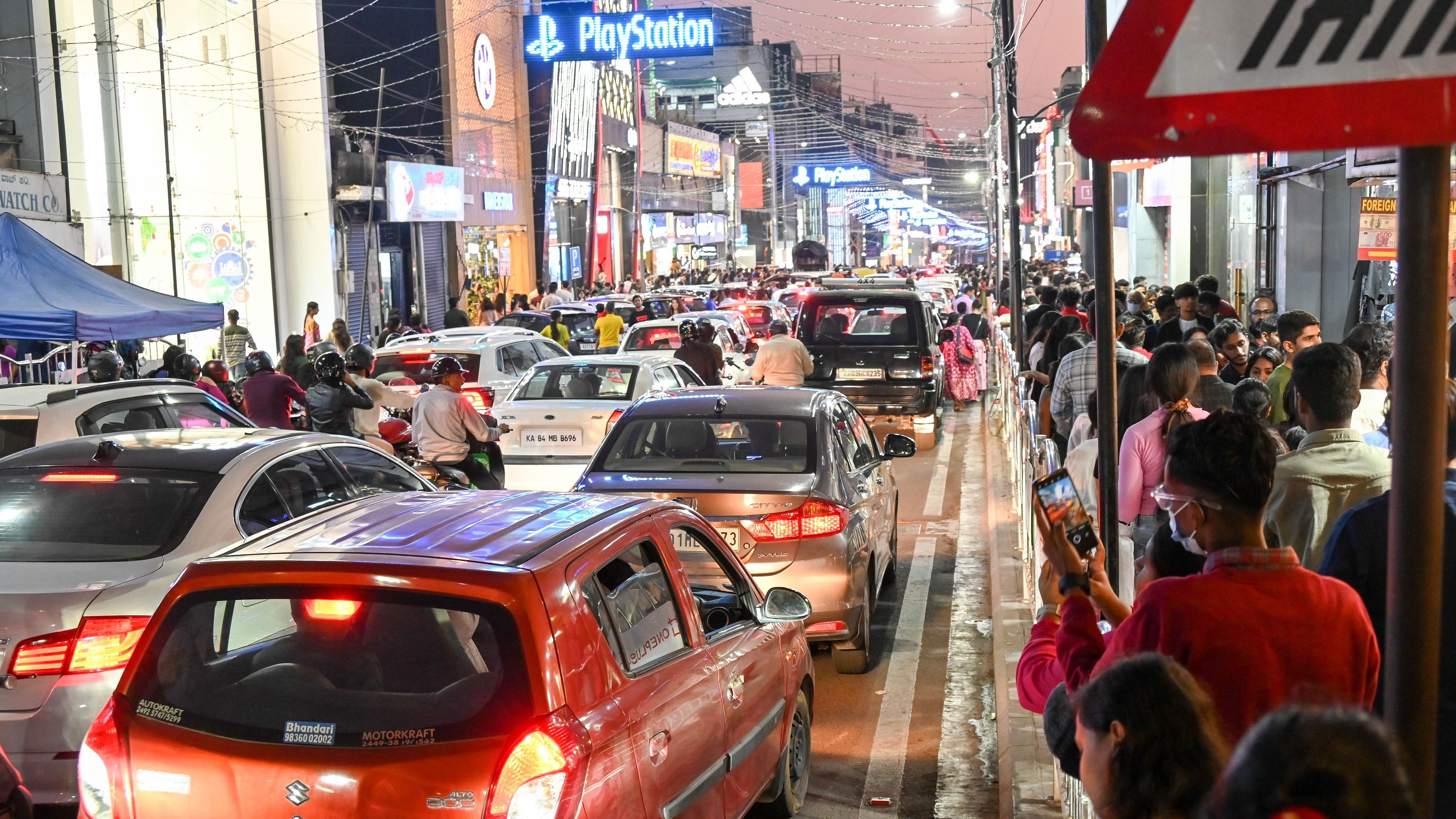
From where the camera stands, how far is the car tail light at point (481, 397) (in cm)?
1592

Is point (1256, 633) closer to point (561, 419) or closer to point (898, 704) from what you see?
point (898, 704)

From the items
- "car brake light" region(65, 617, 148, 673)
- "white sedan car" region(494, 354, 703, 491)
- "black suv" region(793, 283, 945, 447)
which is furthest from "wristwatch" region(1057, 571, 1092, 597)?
"black suv" region(793, 283, 945, 447)

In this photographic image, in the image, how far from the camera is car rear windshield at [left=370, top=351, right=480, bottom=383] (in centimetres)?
1611

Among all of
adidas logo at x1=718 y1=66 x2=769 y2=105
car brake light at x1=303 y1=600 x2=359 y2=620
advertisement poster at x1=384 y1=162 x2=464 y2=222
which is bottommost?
car brake light at x1=303 y1=600 x2=359 y2=620

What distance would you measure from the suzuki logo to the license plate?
9.40 meters

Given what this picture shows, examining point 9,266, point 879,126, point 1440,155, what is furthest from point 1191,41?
point 879,126

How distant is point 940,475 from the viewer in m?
16.4

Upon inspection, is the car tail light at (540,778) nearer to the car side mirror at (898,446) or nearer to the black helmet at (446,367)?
the car side mirror at (898,446)

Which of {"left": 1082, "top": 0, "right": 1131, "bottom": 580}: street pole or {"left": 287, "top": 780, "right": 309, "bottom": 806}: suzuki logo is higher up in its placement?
{"left": 1082, "top": 0, "right": 1131, "bottom": 580}: street pole

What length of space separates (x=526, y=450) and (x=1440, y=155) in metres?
11.6

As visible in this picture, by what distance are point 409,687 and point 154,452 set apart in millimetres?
3384

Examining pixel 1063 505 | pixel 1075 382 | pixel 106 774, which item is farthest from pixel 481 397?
pixel 1063 505

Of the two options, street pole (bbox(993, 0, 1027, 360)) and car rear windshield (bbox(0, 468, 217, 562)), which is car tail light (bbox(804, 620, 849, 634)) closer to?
car rear windshield (bbox(0, 468, 217, 562))

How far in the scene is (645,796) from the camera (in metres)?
4.06
